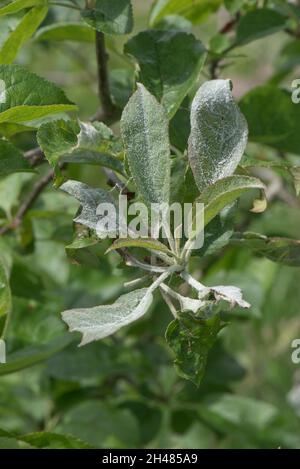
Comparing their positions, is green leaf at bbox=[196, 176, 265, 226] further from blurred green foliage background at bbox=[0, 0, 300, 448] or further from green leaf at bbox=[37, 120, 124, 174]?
blurred green foliage background at bbox=[0, 0, 300, 448]

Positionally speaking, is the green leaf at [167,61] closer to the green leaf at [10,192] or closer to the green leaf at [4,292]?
the green leaf at [4,292]

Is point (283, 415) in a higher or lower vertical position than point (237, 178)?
lower

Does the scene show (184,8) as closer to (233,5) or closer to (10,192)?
(233,5)

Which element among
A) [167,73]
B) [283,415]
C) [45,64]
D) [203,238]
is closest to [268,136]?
[167,73]

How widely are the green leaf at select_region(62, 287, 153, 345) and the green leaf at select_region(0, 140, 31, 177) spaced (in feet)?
0.69

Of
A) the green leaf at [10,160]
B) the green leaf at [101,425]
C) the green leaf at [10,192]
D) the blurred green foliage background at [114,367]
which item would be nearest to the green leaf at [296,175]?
the green leaf at [10,160]

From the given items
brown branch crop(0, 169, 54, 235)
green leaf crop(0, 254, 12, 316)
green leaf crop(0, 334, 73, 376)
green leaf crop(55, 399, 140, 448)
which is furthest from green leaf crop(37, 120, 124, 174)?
green leaf crop(55, 399, 140, 448)

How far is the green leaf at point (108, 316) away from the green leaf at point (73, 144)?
14 centimetres

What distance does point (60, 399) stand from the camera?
4.66 ft

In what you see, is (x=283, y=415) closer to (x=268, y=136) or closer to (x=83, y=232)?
(x=268, y=136)

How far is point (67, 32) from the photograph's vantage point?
1.03 metres

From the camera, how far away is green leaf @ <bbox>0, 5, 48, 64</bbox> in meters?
0.82

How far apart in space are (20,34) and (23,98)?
4.6 inches

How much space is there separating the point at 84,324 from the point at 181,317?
0.08 meters
